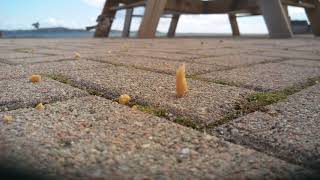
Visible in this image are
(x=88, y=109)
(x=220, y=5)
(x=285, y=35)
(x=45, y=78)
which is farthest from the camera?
(x=220, y=5)

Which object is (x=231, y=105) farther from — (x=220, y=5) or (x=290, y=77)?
(x=220, y=5)

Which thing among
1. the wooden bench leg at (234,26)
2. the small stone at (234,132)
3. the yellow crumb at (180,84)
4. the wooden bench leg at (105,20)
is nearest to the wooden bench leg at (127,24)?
the wooden bench leg at (105,20)

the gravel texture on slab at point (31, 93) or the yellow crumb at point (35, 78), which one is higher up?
the yellow crumb at point (35, 78)

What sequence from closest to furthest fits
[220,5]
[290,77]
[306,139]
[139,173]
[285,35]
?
[139,173] < [306,139] < [290,77] < [285,35] < [220,5]

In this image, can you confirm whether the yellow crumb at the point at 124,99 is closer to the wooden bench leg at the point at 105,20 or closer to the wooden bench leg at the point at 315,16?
the wooden bench leg at the point at 315,16

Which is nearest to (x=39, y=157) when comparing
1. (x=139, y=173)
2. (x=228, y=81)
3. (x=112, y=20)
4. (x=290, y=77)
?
(x=139, y=173)

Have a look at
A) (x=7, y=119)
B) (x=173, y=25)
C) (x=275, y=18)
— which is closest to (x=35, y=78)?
(x=7, y=119)

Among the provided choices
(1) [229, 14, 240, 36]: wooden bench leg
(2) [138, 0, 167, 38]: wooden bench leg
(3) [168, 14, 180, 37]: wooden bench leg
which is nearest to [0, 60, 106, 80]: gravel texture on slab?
(2) [138, 0, 167, 38]: wooden bench leg
